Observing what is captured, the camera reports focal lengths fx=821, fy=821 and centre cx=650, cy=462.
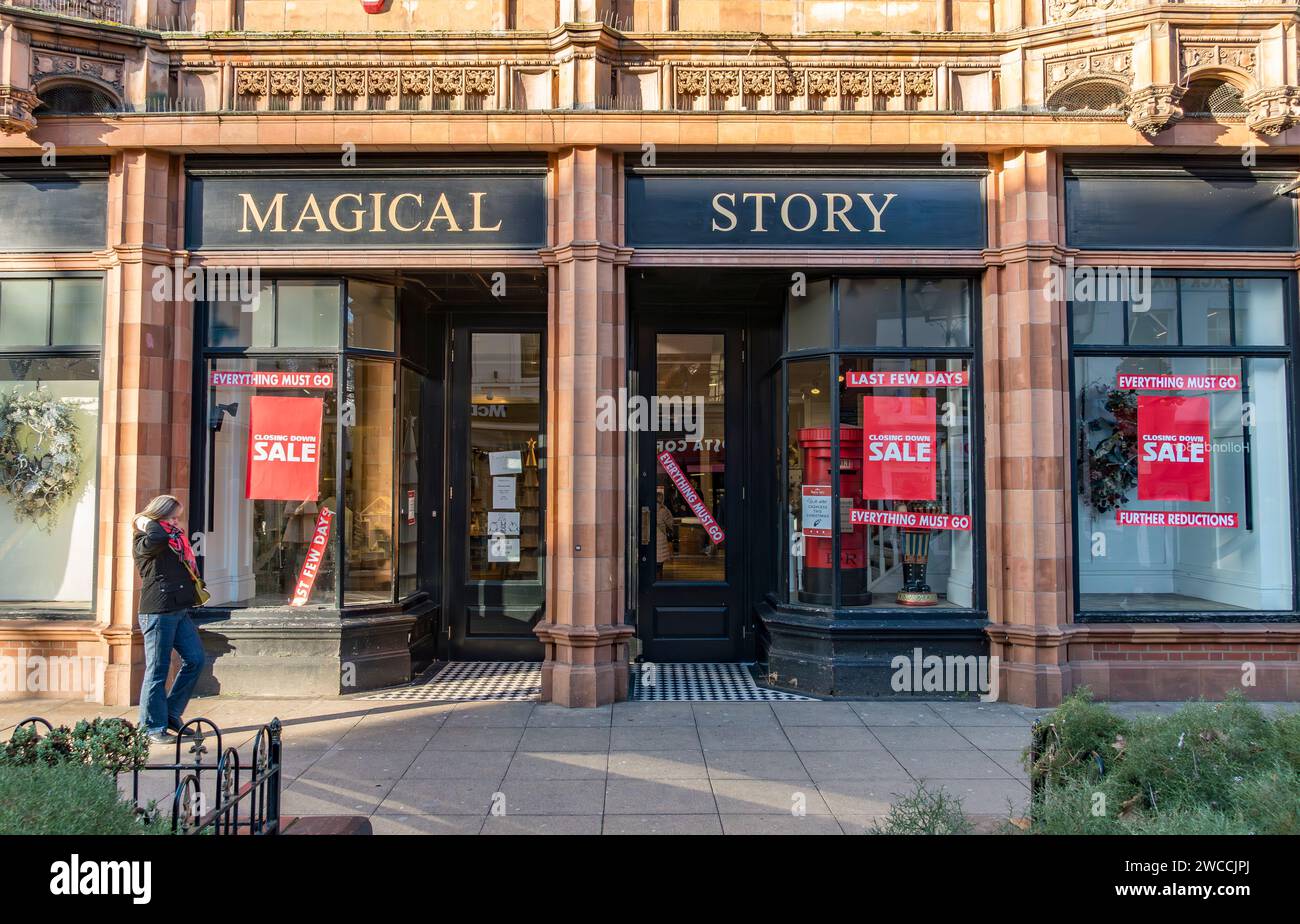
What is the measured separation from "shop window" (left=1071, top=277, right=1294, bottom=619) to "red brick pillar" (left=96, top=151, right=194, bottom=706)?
8.54 metres

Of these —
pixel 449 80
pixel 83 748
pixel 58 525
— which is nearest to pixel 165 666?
pixel 83 748

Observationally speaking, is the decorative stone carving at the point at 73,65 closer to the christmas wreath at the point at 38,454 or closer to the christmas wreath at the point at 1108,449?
the christmas wreath at the point at 38,454

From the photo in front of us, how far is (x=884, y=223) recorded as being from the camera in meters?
7.80

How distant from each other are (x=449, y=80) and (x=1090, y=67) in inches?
236

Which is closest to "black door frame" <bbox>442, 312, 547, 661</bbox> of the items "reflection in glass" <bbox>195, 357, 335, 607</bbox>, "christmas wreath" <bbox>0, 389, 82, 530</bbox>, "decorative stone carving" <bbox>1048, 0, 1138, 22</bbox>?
"reflection in glass" <bbox>195, 357, 335, 607</bbox>

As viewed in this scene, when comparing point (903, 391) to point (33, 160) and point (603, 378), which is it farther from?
point (33, 160)

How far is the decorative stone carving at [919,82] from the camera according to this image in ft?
25.8

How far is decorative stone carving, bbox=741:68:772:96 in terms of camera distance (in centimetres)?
782

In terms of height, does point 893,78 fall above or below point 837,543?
above
